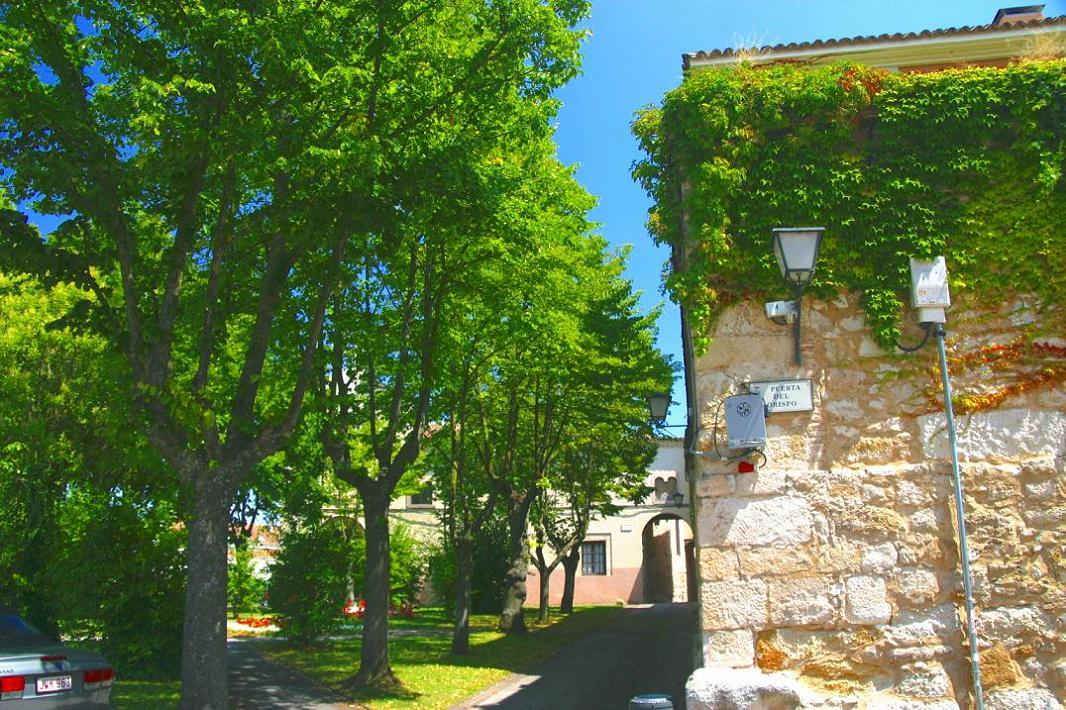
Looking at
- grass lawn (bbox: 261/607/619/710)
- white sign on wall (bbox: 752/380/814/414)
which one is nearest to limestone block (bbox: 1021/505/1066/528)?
white sign on wall (bbox: 752/380/814/414)

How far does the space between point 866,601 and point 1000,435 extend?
1.71 m

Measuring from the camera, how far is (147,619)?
1255 centimetres

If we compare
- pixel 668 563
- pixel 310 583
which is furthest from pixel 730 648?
pixel 668 563

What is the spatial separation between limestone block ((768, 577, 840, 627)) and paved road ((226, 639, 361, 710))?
6967mm

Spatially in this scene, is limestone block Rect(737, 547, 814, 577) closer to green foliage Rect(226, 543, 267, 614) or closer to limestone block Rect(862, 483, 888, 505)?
limestone block Rect(862, 483, 888, 505)

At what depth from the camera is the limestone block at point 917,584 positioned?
6.35 m

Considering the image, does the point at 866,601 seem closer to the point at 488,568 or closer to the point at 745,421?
the point at 745,421

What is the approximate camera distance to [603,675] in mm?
13898

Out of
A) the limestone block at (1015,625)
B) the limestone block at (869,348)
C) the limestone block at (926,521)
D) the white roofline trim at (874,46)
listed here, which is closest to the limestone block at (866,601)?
the limestone block at (926,521)

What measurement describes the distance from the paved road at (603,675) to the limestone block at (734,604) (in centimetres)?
397

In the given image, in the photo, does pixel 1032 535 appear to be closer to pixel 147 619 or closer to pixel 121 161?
pixel 121 161

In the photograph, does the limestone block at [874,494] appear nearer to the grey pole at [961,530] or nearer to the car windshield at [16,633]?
the grey pole at [961,530]

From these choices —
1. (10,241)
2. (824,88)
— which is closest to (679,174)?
(824,88)

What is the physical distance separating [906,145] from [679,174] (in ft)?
6.33
